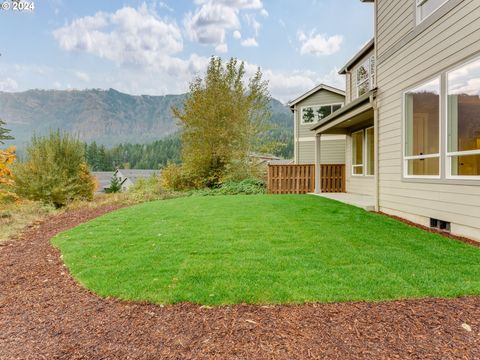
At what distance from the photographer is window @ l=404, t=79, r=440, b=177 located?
5.56 metres

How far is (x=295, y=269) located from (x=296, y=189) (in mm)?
9804

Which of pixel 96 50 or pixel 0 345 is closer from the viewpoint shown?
pixel 0 345

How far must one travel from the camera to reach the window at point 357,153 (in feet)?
34.9

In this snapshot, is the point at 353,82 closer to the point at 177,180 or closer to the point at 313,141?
the point at 313,141

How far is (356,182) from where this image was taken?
11039mm

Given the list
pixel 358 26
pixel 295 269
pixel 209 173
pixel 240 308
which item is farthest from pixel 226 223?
pixel 358 26

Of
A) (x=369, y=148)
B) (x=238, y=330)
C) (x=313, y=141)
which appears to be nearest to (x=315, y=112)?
(x=313, y=141)

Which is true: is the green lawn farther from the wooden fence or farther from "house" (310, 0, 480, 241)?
the wooden fence

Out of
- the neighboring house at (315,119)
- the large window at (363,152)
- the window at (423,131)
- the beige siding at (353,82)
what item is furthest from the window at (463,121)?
the neighboring house at (315,119)

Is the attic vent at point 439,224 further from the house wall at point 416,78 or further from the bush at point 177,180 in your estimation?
the bush at point 177,180

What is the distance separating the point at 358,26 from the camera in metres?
12.9

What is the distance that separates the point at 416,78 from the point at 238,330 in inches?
237

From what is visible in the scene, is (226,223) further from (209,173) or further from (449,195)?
(209,173)

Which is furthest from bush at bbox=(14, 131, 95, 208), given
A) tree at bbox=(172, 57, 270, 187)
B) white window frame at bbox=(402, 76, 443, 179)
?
white window frame at bbox=(402, 76, 443, 179)
